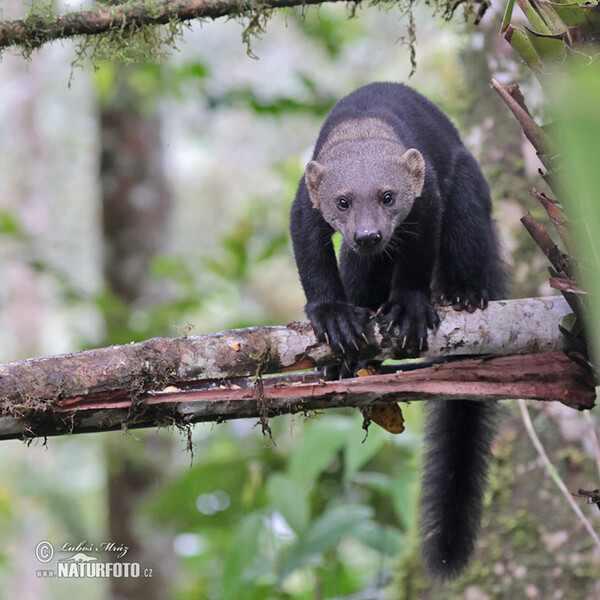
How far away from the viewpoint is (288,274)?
14.4 m

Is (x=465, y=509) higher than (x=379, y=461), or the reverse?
(x=465, y=509)

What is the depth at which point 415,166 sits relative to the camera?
12.0ft

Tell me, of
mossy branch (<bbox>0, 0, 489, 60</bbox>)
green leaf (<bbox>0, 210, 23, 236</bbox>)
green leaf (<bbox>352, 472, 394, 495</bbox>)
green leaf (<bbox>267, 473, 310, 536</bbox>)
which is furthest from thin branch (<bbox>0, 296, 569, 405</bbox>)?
green leaf (<bbox>0, 210, 23, 236</bbox>)

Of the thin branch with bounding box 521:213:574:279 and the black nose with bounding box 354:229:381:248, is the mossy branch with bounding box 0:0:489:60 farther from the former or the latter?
the thin branch with bounding box 521:213:574:279

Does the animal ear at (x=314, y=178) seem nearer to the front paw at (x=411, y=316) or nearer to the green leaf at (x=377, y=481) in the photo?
the front paw at (x=411, y=316)

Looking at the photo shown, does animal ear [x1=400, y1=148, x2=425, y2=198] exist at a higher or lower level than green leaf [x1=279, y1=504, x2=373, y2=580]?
higher

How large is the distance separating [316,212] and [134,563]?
13.7 ft

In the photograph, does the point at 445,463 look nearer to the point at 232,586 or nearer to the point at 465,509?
the point at 465,509

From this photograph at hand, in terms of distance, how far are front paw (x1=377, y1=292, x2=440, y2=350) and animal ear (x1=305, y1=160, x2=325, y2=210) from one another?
693 mm

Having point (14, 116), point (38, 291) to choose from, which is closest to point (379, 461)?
point (38, 291)

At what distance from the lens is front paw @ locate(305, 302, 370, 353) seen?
9.50 ft

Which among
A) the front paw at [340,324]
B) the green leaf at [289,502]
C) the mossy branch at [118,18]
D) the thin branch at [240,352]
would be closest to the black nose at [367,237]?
the front paw at [340,324]

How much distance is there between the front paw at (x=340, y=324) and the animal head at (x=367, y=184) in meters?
0.43

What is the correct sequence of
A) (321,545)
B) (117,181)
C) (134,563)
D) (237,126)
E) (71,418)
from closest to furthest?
(71,418), (321,545), (134,563), (117,181), (237,126)
